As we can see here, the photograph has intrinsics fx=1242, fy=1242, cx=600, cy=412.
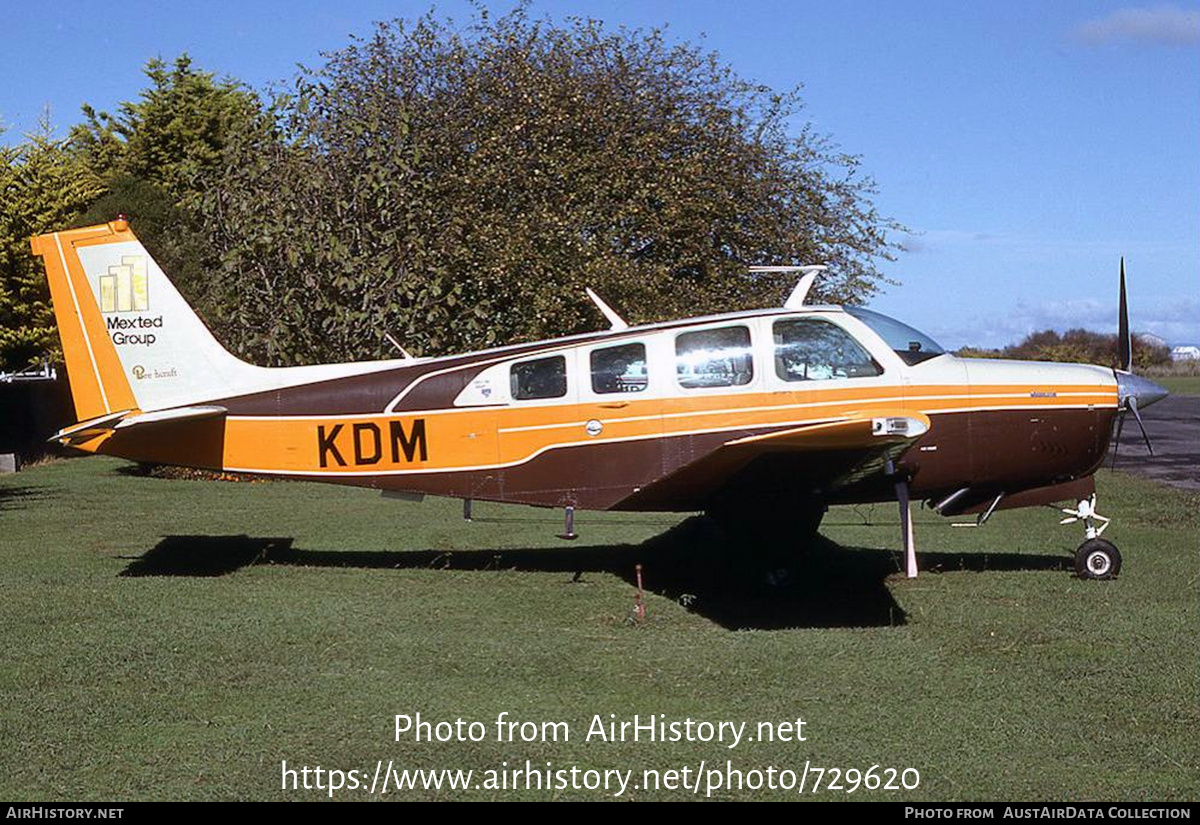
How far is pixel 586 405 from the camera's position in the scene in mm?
10219

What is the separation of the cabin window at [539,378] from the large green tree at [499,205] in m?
11.4

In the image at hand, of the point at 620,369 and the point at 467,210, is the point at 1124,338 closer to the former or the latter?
the point at 620,369

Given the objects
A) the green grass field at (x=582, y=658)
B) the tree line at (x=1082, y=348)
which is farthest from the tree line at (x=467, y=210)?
the tree line at (x=1082, y=348)

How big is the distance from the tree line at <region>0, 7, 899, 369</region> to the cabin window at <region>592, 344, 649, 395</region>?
38.4 ft

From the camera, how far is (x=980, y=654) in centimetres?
809

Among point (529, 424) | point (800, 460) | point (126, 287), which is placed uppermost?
point (126, 287)

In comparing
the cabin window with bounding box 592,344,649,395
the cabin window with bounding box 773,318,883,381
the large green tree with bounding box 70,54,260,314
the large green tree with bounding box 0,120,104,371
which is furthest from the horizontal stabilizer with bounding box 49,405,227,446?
the large green tree with bounding box 70,54,260,314

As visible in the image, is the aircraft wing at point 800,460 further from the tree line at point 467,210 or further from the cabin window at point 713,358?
the tree line at point 467,210

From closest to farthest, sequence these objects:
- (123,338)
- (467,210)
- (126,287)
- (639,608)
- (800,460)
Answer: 1. (800,460)
2. (639,608)
3. (123,338)
4. (126,287)
5. (467,210)

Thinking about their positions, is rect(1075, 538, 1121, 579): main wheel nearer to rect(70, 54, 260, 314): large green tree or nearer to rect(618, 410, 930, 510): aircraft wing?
rect(618, 410, 930, 510): aircraft wing

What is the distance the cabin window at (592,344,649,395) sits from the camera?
33.3 ft

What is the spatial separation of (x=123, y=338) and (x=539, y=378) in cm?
371

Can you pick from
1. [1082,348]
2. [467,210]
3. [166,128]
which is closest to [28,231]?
[467,210]

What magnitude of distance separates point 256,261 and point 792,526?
587 inches
